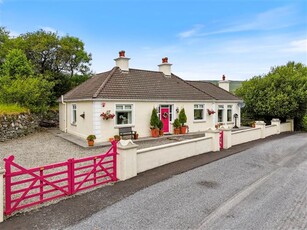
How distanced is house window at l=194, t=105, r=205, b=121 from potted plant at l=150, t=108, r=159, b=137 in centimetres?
444

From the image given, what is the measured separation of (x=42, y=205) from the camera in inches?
218

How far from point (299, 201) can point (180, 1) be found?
13.7 meters

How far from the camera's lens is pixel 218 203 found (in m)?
5.80

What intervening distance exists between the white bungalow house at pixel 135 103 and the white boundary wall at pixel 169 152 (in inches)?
206

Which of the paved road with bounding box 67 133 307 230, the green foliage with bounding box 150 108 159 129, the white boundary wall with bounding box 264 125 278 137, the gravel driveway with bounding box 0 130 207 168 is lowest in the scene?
the paved road with bounding box 67 133 307 230

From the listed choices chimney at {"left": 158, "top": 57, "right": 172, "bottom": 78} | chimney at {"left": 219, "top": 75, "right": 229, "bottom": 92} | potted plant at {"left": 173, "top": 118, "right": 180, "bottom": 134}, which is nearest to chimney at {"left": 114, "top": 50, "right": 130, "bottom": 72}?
chimney at {"left": 158, "top": 57, "right": 172, "bottom": 78}

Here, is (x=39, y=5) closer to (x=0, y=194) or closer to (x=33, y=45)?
(x=33, y=45)

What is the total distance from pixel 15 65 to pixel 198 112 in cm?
1668

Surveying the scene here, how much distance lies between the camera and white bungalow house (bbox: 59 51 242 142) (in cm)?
1395

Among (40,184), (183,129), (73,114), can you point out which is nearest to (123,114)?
(73,114)

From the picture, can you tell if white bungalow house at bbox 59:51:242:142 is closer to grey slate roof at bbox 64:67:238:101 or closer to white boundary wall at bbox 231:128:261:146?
grey slate roof at bbox 64:67:238:101

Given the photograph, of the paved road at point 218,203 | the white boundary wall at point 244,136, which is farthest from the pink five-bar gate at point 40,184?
the white boundary wall at point 244,136

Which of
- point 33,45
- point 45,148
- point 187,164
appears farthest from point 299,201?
point 33,45

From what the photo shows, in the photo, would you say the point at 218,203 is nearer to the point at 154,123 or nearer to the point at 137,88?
the point at 154,123
